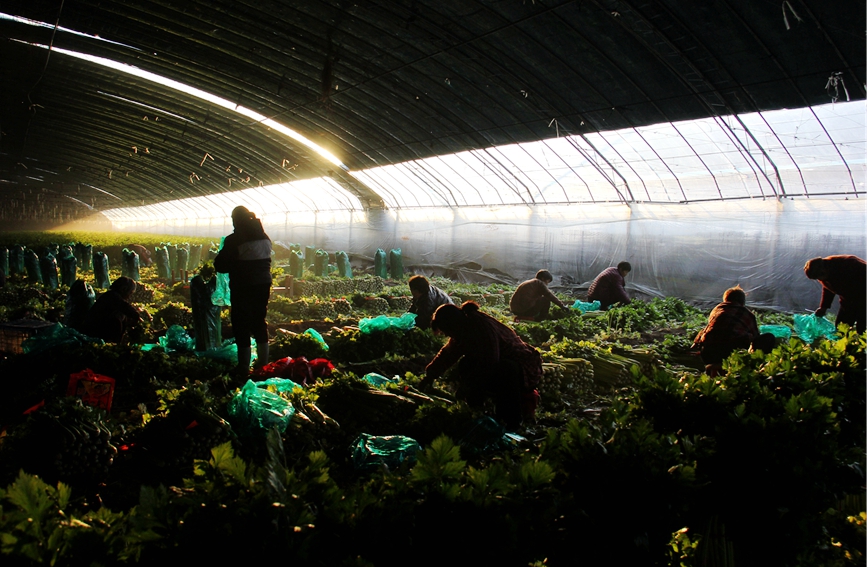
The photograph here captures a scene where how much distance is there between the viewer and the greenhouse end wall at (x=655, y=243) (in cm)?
1306

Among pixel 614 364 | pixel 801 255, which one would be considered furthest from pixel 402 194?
pixel 614 364

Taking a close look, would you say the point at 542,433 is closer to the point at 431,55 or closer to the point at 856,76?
the point at 856,76

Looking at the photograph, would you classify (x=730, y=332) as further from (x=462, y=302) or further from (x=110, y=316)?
(x=462, y=302)

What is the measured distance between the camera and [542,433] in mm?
4715

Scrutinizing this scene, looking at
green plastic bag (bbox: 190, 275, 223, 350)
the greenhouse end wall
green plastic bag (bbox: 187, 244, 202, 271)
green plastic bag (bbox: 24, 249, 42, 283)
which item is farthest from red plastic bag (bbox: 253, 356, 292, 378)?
green plastic bag (bbox: 187, 244, 202, 271)

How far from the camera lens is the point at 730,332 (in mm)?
6254

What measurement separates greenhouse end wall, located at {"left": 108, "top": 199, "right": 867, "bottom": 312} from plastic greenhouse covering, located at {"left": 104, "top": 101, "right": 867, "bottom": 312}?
33 mm

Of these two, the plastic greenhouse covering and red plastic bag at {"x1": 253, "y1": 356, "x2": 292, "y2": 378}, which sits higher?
the plastic greenhouse covering

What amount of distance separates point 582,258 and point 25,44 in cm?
1827

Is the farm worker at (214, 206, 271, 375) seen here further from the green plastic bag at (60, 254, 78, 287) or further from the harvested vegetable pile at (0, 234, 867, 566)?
the green plastic bag at (60, 254, 78, 287)

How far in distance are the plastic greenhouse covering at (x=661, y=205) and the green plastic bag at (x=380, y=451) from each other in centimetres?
1168

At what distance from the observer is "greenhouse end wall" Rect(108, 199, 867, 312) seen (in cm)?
1306

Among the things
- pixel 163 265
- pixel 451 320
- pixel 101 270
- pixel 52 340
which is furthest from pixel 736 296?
pixel 163 265

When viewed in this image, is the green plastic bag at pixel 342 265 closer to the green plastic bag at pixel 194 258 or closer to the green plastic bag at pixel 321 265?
the green plastic bag at pixel 321 265
